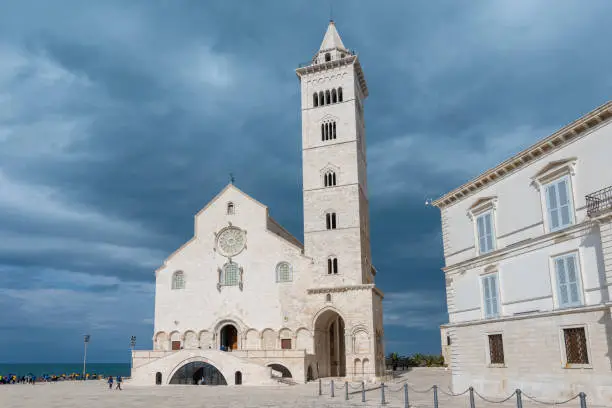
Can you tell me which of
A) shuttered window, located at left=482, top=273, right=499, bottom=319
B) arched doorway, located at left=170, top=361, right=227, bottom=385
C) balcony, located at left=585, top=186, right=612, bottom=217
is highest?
balcony, located at left=585, top=186, right=612, bottom=217

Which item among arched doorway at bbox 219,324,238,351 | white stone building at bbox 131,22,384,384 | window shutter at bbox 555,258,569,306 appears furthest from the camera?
arched doorway at bbox 219,324,238,351

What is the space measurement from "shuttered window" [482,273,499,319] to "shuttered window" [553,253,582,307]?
378 centimetres

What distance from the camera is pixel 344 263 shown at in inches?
1721

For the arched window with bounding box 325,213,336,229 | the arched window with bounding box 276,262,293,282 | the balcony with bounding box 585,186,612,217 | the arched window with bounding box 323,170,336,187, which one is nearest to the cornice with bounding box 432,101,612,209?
the balcony with bounding box 585,186,612,217

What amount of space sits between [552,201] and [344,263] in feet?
79.8

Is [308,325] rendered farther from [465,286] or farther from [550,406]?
[550,406]

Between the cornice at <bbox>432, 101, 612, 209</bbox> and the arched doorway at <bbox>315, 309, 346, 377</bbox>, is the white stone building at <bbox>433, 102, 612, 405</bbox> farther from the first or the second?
the arched doorway at <bbox>315, 309, 346, 377</bbox>

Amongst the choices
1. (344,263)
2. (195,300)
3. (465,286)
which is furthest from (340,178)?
(465,286)

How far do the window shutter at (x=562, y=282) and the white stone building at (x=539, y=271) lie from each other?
0.04m

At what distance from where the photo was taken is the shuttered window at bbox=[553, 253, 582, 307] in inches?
760

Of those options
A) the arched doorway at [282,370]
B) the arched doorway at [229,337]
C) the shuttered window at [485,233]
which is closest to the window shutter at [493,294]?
the shuttered window at [485,233]

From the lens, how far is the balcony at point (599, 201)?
1789 centimetres

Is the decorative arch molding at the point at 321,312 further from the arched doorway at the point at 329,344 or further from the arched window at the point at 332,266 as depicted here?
the arched window at the point at 332,266

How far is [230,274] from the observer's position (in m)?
46.2
